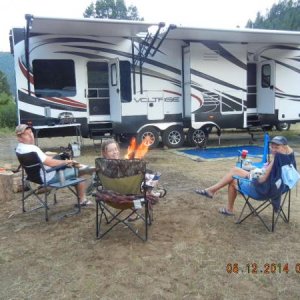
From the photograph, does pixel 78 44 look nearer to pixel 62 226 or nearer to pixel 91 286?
pixel 62 226

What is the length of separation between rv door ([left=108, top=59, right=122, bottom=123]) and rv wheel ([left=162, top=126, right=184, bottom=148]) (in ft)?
4.08

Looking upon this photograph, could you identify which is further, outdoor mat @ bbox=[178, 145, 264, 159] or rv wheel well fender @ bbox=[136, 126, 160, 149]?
rv wheel well fender @ bbox=[136, 126, 160, 149]

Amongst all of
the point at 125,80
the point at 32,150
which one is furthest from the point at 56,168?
the point at 125,80

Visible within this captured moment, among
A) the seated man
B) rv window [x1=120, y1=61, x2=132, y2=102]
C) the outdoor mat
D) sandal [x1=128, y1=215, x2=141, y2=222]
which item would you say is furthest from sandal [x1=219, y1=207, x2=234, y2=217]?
rv window [x1=120, y1=61, x2=132, y2=102]

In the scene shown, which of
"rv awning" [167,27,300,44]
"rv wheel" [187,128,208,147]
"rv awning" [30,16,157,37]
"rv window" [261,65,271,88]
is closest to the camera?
"rv awning" [30,16,157,37]

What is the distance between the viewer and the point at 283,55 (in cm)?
1077

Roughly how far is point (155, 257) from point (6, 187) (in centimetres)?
268

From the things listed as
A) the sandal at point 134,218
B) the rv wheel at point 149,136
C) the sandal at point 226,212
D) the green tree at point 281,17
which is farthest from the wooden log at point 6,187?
the green tree at point 281,17

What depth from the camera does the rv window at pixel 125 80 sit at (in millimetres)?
9219

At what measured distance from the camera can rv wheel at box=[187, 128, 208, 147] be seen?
9.91 metres

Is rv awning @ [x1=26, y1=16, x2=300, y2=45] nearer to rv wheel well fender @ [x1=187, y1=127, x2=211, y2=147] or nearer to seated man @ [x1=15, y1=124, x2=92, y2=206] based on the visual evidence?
rv wheel well fender @ [x1=187, y1=127, x2=211, y2=147]

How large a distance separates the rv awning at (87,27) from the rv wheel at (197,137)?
8.86 feet

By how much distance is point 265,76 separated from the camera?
11109mm

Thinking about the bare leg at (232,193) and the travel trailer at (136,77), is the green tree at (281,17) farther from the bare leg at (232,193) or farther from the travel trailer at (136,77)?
the bare leg at (232,193)
